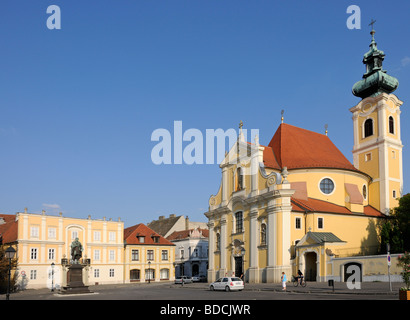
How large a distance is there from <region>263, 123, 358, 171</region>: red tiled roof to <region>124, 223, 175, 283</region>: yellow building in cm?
2435

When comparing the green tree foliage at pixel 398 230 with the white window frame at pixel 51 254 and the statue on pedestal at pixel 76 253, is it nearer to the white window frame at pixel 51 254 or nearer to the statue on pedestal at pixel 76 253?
the statue on pedestal at pixel 76 253

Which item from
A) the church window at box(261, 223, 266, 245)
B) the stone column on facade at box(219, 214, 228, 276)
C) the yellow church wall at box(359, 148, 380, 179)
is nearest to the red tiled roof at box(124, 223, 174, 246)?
the stone column on facade at box(219, 214, 228, 276)

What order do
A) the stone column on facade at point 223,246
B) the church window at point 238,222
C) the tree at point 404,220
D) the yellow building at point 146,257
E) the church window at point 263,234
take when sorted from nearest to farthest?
1. the church window at point 263,234
2. the tree at point 404,220
3. the church window at point 238,222
4. the stone column on facade at point 223,246
5. the yellow building at point 146,257

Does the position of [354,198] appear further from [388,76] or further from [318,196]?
[388,76]

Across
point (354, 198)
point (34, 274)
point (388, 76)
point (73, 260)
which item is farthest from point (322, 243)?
point (34, 274)

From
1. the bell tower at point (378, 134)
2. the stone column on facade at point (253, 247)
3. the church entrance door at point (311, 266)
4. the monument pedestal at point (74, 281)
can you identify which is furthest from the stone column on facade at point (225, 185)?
the monument pedestal at point (74, 281)

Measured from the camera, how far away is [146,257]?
68125 millimetres

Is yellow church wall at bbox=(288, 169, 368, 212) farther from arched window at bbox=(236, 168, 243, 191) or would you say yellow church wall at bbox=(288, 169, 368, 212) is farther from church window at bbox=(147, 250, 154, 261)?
church window at bbox=(147, 250, 154, 261)

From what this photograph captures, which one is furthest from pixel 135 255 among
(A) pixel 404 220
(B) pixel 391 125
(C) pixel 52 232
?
(B) pixel 391 125

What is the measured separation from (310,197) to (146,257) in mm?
29074

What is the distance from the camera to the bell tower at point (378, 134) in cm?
5875

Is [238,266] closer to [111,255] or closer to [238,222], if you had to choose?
[238,222]

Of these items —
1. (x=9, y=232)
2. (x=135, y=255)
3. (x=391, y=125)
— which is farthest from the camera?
(x=135, y=255)
